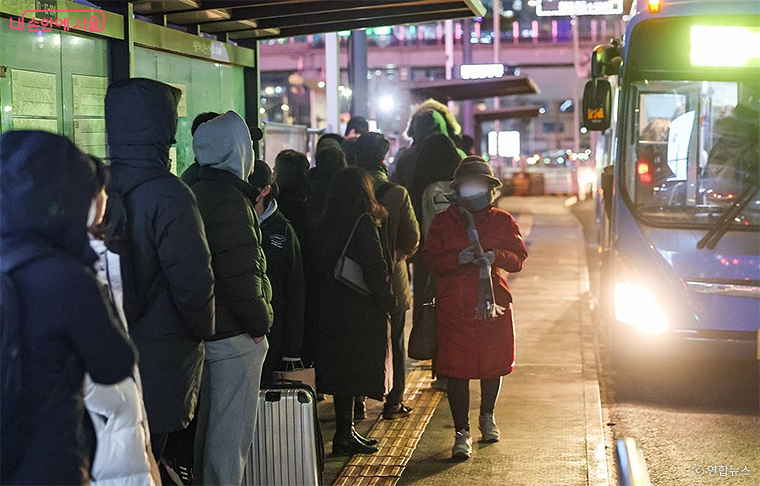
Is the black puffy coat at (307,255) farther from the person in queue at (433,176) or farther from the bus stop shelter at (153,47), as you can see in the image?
the person in queue at (433,176)

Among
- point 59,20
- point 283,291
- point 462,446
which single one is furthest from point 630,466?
point 59,20

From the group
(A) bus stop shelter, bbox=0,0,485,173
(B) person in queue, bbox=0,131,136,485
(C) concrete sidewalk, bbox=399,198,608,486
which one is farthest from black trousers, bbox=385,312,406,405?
(B) person in queue, bbox=0,131,136,485

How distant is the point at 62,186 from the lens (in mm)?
2949

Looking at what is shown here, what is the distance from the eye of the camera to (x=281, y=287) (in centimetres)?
Result: 577

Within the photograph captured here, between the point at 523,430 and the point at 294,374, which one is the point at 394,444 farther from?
the point at 294,374

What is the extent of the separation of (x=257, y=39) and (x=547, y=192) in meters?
48.9

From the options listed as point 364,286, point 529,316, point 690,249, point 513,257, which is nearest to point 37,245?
Answer: point 364,286

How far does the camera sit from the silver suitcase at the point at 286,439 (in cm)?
504

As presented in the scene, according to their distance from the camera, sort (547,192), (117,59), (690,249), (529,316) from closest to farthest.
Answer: (117,59), (690,249), (529,316), (547,192)

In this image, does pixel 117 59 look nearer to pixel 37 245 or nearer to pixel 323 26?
pixel 323 26

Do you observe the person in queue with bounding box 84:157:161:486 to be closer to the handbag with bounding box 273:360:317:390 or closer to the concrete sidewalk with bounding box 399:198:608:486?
the handbag with bounding box 273:360:317:390

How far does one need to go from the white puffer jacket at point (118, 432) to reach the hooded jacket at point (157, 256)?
2.72ft

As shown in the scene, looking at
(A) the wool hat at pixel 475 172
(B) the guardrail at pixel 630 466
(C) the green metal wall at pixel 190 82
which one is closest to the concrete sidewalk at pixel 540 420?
(A) the wool hat at pixel 475 172

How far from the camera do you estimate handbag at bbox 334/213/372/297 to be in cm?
627
